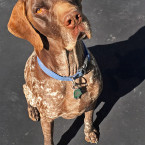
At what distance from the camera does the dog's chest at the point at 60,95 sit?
2805 mm

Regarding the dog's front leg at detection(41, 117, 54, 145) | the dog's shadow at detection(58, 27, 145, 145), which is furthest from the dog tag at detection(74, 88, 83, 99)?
the dog's shadow at detection(58, 27, 145, 145)

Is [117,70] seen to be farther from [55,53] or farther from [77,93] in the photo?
[55,53]

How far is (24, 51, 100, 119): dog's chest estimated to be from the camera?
9.20 ft

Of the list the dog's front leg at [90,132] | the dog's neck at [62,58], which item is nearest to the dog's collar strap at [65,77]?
the dog's neck at [62,58]

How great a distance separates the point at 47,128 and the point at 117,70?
5.29 feet

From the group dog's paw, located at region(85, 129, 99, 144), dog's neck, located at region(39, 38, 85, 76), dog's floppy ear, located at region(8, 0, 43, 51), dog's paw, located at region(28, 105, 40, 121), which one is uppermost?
dog's floppy ear, located at region(8, 0, 43, 51)

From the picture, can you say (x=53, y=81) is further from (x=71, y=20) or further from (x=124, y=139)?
(x=124, y=139)

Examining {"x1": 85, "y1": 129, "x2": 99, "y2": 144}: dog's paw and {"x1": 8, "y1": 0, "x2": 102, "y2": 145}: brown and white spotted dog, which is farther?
{"x1": 85, "y1": 129, "x2": 99, "y2": 144}: dog's paw

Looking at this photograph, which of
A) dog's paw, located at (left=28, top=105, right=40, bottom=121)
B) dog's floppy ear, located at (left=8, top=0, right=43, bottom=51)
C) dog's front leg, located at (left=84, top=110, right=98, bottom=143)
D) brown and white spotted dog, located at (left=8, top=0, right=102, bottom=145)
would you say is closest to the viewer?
brown and white spotted dog, located at (left=8, top=0, right=102, bottom=145)

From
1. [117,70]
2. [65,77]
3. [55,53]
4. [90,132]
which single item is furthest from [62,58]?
[117,70]

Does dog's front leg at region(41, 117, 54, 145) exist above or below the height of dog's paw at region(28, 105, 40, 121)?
above

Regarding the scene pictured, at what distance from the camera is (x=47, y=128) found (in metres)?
3.30

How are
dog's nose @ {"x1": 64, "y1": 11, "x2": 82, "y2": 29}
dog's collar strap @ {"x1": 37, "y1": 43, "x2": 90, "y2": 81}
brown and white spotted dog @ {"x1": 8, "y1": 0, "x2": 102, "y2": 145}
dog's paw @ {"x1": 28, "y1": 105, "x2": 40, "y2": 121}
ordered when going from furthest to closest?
dog's paw @ {"x1": 28, "y1": 105, "x2": 40, "y2": 121} < dog's collar strap @ {"x1": 37, "y1": 43, "x2": 90, "y2": 81} < brown and white spotted dog @ {"x1": 8, "y1": 0, "x2": 102, "y2": 145} < dog's nose @ {"x1": 64, "y1": 11, "x2": 82, "y2": 29}

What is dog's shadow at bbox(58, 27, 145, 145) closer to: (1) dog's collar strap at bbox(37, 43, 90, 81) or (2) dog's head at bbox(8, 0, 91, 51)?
(1) dog's collar strap at bbox(37, 43, 90, 81)
